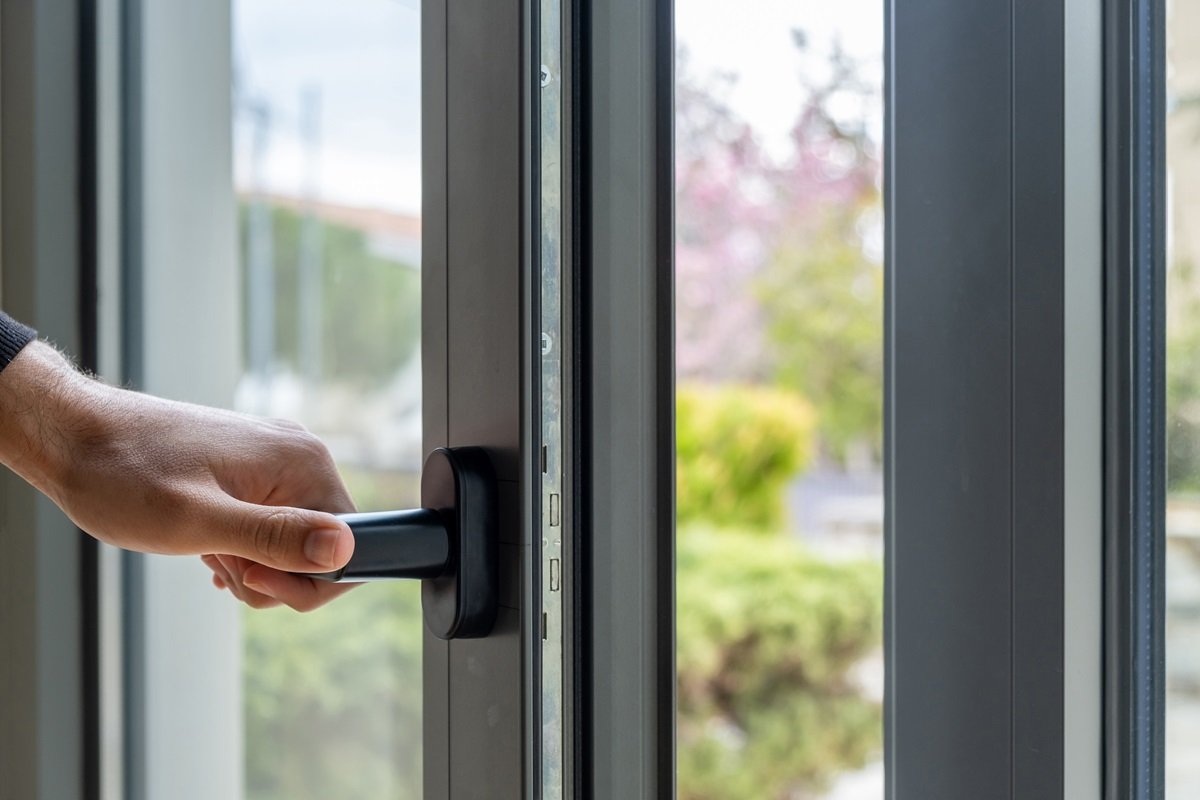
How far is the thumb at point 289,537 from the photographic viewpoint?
1.66 ft

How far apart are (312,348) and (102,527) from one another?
1.25 feet

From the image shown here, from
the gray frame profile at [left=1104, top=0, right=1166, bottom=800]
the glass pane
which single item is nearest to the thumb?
the gray frame profile at [left=1104, top=0, right=1166, bottom=800]

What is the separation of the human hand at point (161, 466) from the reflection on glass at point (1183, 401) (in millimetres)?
473

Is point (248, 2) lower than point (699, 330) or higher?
higher

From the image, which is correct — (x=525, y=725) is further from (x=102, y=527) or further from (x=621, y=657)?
(x=102, y=527)

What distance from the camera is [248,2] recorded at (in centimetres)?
93

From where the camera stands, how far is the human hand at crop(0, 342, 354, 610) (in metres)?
0.61

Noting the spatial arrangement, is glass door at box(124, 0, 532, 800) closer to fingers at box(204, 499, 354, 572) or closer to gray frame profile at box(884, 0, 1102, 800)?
fingers at box(204, 499, 354, 572)

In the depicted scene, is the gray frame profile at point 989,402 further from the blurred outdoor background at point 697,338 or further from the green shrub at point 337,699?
the green shrub at point 337,699

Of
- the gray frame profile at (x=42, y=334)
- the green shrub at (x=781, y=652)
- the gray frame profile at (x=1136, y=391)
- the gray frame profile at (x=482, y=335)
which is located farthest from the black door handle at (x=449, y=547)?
the green shrub at (x=781, y=652)

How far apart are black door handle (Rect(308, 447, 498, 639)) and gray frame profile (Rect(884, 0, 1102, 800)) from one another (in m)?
0.22

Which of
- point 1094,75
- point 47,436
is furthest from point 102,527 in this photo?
point 1094,75

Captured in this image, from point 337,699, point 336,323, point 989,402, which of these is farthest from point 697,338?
point 989,402

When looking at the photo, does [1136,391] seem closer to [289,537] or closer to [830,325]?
[289,537]
